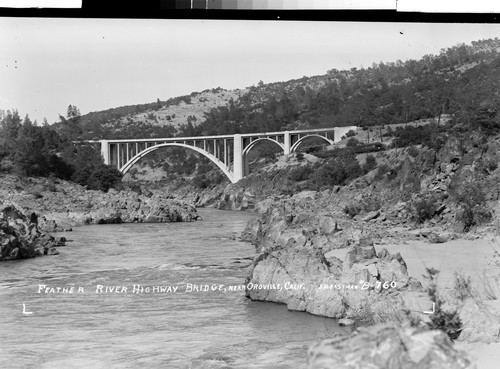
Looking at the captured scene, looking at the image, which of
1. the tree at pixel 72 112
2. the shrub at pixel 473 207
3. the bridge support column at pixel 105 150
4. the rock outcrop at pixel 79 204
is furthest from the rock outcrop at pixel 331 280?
the rock outcrop at pixel 79 204

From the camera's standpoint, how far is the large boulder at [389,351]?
2227 millimetres

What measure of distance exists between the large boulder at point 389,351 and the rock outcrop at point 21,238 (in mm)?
4948

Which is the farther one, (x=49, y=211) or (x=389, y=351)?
(x=49, y=211)

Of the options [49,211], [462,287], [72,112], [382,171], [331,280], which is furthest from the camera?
[49,211]

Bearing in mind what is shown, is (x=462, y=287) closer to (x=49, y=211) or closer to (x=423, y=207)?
(x=423, y=207)

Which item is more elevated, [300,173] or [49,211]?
[300,173]

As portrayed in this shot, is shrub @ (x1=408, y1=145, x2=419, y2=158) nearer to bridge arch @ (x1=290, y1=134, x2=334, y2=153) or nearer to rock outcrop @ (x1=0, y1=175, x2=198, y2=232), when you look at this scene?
bridge arch @ (x1=290, y1=134, x2=334, y2=153)

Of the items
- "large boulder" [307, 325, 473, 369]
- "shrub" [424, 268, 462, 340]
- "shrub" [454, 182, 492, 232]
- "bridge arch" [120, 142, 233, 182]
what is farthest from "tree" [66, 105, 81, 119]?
"large boulder" [307, 325, 473, 369]

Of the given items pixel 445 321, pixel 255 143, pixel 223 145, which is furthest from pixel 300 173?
pixel 445 321

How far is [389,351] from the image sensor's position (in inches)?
89.4

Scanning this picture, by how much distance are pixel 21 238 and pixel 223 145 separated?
229 cm

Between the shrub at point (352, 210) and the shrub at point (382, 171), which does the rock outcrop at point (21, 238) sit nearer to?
the shrub at point (352, 210)

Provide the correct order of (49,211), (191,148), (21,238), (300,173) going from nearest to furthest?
(300,173)
(21,238)
(191,148)
(49,211)

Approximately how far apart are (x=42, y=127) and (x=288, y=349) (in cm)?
249
